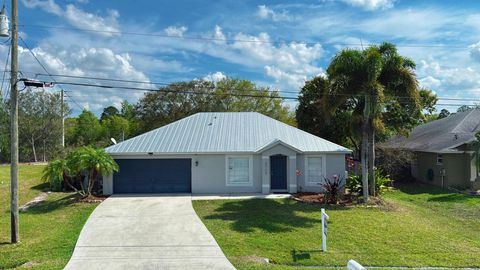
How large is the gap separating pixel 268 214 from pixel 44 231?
311 inches

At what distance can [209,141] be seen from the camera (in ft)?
73.0

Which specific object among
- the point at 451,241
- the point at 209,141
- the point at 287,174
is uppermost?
the point at 209,141

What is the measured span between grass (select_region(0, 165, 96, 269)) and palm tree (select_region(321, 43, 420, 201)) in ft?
38.9

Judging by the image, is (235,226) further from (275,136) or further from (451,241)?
(275,136)

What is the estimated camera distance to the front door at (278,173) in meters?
21.5

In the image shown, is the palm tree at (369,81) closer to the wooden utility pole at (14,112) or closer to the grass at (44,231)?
the grass at (44,231)

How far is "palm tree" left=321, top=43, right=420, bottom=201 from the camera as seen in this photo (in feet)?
58.1

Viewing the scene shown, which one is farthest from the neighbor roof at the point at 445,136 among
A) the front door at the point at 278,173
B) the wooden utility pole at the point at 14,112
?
the wooden utility pole at the point at 14,112

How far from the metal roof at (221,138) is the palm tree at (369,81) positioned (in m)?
3.16

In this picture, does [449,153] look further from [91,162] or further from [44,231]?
[44,231]

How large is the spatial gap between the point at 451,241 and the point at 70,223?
12723 millimetres

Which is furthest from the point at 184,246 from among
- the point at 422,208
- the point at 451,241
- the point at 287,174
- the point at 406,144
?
the point at 406,144

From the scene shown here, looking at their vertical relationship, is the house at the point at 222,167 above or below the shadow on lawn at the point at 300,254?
above

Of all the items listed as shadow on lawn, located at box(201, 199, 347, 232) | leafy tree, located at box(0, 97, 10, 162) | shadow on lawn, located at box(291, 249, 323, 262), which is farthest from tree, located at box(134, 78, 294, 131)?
shadow on lawn, located at box(291, 249, 323, 262)
